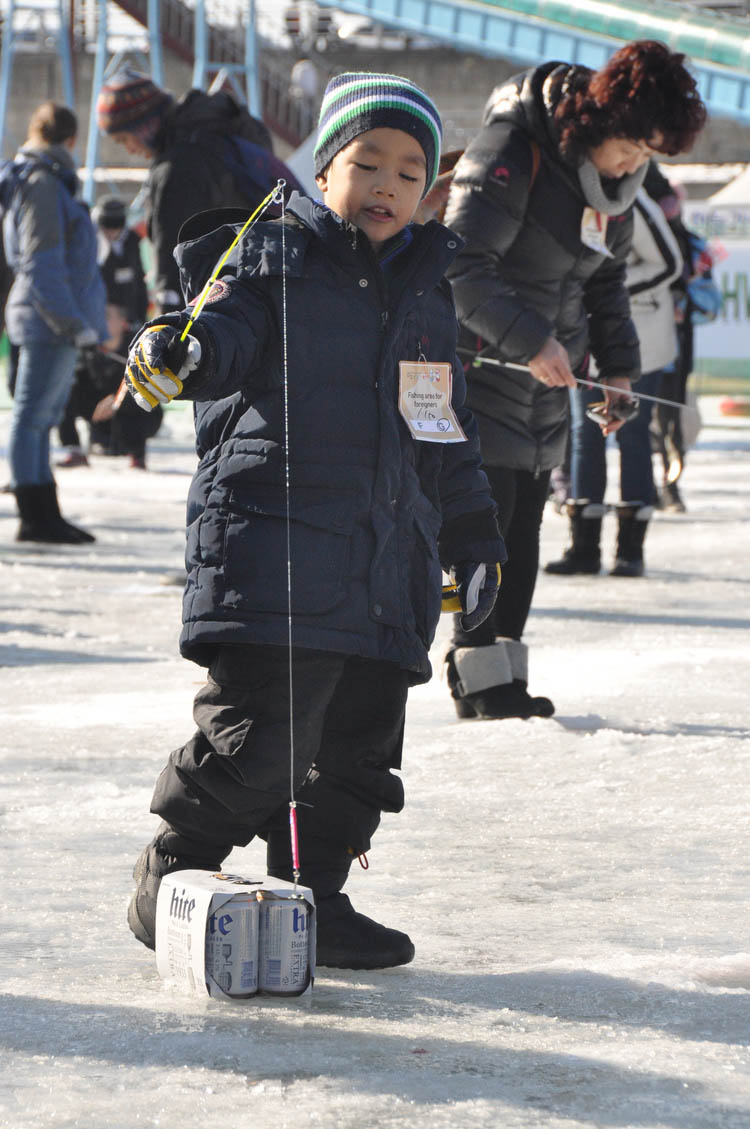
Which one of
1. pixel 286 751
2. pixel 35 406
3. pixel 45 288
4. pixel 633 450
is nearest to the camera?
pixel 286 751

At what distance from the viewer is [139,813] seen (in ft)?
11.4

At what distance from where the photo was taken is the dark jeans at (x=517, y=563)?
4344 millimetres

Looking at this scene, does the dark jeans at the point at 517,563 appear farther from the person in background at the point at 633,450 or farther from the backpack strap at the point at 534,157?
the person in background at the point at 633,450

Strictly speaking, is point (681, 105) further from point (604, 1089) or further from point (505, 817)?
point (604, 1089)

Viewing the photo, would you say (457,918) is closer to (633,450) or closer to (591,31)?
(633,450)

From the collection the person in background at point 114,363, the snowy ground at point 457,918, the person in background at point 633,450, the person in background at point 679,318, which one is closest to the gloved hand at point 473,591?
the snowy ground at point 457,918

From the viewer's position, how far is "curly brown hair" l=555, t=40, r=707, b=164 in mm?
4066

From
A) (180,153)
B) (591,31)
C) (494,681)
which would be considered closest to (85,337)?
(180,153)

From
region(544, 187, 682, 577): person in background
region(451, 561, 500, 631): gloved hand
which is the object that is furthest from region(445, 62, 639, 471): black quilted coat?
region(544, 187, 682, 577): person in background

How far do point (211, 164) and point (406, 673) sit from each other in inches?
136

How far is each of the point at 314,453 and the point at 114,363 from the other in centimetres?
908

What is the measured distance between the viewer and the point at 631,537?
7.19 metres

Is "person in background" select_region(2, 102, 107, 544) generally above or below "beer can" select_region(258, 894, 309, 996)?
above

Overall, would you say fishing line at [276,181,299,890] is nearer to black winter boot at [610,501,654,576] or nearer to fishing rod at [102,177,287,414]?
fishing rod at [102,177,287,414]
